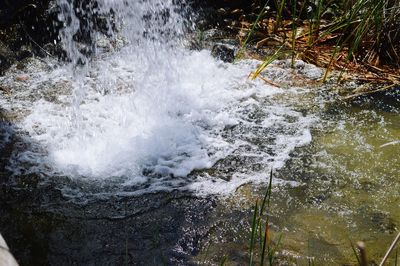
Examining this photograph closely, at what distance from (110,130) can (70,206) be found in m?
0.90

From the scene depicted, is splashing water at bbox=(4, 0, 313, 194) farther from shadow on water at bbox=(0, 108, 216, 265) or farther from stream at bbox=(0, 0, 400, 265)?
shadow on water at bbox=(0, 108, 216, 265)

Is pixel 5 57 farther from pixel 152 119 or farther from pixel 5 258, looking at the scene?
pixel 5 258

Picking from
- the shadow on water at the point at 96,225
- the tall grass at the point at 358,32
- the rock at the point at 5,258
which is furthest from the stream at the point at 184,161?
the rock at the point at 5,258

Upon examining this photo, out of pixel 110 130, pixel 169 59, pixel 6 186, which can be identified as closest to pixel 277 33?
pixel 169 59

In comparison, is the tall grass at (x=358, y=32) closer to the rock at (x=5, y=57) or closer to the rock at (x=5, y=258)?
the rock at (x=5, y=57)

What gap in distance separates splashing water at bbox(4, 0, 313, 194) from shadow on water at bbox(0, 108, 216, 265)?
0.46ft

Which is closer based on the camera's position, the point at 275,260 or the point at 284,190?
the point at 275,260

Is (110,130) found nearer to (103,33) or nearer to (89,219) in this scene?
(89,219)

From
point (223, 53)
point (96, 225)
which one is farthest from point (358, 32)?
point (96, 225)

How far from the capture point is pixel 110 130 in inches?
119

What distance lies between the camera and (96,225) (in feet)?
6.86

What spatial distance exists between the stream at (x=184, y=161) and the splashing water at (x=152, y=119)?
12 millimetres

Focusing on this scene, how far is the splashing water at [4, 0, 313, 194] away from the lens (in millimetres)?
2549

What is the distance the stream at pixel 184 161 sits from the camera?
1977 mm
